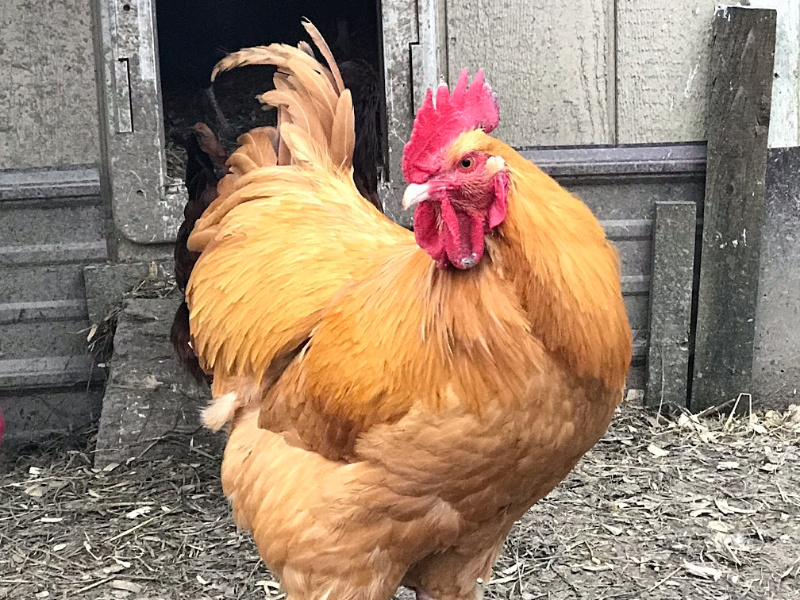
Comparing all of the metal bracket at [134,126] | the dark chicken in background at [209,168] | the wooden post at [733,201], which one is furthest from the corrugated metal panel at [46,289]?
the wooden post at [733,201]

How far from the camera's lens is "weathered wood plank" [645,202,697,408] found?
404 centimetres

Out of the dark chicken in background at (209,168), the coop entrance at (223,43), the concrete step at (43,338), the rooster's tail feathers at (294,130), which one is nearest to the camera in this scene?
the rooster's tail feathers at (294,130)

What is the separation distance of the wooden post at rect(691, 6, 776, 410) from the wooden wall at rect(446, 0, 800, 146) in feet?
0.40

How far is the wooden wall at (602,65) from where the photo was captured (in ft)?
12.9

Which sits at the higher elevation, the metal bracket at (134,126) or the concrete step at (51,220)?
the metal bracket at (134,126)

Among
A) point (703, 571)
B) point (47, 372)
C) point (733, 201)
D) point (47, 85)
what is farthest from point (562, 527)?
point (47, 85)

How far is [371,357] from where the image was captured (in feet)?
6.55

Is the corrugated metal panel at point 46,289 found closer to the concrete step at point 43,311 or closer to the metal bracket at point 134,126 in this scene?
the concrete step at point 43,311

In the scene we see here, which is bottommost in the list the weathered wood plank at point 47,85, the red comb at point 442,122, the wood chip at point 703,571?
the wood chip at point 703,571

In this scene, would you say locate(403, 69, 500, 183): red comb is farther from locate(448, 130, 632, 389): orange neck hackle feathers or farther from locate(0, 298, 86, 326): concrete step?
locate(0, 298, 86, 326): concrete step

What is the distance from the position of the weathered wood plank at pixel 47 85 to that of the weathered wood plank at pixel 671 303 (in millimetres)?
2786

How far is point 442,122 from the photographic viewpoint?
181 cm

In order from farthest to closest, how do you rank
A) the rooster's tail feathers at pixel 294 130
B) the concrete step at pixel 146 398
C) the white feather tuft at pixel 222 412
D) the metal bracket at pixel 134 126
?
the concrete step at pixel 146 398
the metal bracket at pixel 134 126
the rooster's tail feathers at pixel 294 130
the white feather tuft at pixel 222 412

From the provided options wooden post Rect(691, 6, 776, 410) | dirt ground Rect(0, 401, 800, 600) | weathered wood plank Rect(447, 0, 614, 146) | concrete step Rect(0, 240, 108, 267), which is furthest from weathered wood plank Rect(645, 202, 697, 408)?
concrete step Rect(0, 240, 108, 267)
